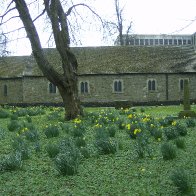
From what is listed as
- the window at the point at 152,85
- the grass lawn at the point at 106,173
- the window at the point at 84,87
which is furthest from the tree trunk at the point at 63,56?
the window at the point at 152,85

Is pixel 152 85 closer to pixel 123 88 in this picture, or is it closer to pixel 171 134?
pixel 123 88

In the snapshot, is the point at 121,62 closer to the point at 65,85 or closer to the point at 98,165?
the point at 65,85

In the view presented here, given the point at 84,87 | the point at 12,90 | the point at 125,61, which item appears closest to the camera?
the point at 84,87

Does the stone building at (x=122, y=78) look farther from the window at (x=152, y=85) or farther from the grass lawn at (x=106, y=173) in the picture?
the grass lawn at (x=106, y=173)

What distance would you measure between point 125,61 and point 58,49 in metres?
25.2

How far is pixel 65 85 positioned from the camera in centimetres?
1820

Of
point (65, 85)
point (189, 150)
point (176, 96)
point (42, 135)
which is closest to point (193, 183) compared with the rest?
point (189, 150)

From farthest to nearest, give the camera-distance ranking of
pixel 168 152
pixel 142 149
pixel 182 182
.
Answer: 1. pixel 142 149
2. pixel 168 152
3. pixel 182 182

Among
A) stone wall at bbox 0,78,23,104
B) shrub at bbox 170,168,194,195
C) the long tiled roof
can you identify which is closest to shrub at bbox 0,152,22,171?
shrub at bbox 170,168,194,195

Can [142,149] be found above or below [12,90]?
below

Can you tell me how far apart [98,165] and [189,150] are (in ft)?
7.23

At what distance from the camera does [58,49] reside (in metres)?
18.6

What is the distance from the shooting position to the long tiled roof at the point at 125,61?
42.2 metres

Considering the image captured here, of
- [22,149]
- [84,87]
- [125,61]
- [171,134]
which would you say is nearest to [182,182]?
[22,149]
